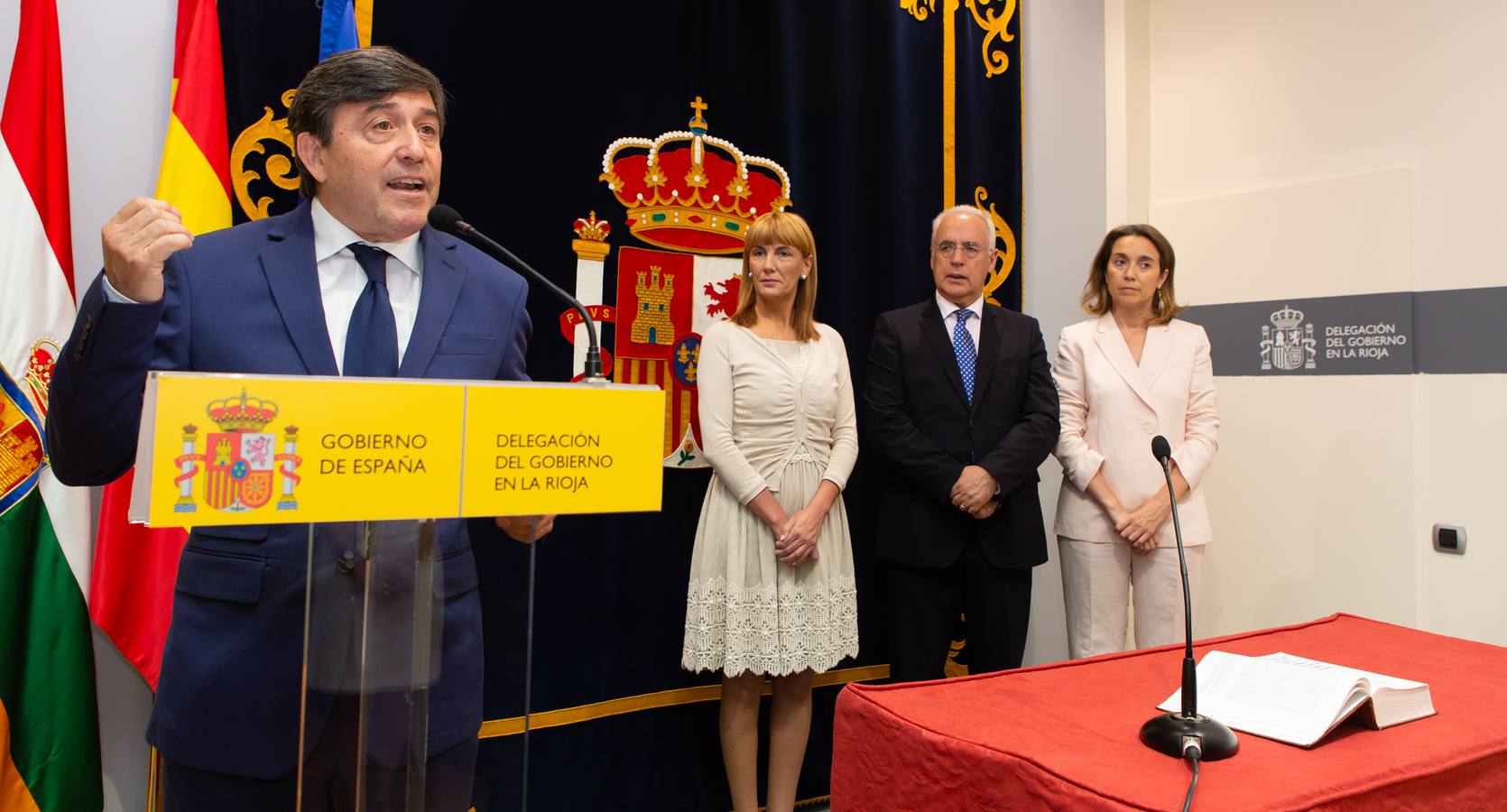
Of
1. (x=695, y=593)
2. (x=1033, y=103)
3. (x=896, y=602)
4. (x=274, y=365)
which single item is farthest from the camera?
(x=1033, y=103)

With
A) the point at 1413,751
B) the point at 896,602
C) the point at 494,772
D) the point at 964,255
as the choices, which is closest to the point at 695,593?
the point at 896,602

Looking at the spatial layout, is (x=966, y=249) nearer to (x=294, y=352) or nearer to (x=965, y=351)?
(x=965, y=351)

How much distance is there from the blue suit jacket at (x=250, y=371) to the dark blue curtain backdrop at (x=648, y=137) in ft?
3.80

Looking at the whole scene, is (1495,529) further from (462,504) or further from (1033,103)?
(462,504)

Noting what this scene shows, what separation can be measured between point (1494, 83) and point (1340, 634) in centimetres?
234

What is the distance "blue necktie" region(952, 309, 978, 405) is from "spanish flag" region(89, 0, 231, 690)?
1954mm

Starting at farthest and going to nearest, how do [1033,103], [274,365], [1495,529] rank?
[1033,103] → [1495,529] → [274,365]

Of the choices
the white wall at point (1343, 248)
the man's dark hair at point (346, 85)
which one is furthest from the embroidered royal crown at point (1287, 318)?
the man's dark hair at point (346, 85)

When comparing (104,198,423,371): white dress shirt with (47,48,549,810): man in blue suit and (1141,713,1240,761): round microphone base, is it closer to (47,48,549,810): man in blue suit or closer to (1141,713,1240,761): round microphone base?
(47,48,549,810): man in blue suit

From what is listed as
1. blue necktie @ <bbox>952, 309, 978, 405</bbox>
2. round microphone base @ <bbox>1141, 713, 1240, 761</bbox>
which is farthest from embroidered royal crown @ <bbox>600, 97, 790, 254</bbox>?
round microphone base @ <bbox>1141, 713, 1240, 761</bbox>

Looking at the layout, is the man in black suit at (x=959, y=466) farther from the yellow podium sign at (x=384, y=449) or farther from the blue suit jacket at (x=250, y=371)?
the yellow podium sign at (x=384, y=449)

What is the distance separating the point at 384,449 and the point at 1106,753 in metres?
0.84

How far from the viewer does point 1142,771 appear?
3.19ft

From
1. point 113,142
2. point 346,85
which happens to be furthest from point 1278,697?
point 113,142
